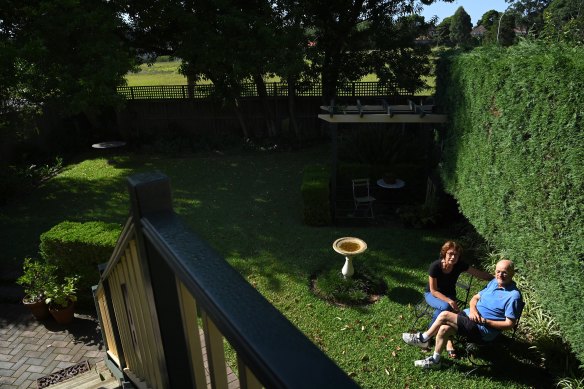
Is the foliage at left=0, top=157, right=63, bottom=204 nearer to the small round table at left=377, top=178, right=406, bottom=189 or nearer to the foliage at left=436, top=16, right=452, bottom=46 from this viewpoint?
the small round table at left=377, top=178, right=406, bottom=189

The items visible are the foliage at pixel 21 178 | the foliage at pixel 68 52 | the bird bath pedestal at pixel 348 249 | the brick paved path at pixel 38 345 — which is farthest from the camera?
the foliage at pixel 21 178

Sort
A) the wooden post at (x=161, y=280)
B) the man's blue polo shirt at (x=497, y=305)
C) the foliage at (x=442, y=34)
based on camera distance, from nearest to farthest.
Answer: the wooden post at (x=161, y=280), the man's blue polo shirt at (x=497, y=305), the foliage at (x=442, y=34)

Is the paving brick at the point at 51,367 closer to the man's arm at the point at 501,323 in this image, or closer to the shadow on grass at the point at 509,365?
the shadow on grass at the point at 509,365

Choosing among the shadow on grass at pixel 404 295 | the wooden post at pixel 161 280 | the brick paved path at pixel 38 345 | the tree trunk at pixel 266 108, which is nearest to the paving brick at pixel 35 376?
the brick paved path at pixel 38 345

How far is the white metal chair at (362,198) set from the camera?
10.0m

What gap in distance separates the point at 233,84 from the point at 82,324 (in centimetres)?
1068

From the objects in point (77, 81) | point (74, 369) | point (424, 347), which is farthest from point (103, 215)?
point (424, 347)

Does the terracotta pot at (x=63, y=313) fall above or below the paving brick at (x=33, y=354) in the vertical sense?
above

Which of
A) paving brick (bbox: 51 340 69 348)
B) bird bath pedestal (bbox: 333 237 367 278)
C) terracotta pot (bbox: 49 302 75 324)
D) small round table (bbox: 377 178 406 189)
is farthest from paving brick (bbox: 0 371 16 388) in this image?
small round table (bbox: 377 178 406 189)

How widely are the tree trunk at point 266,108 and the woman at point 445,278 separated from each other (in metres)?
11.9

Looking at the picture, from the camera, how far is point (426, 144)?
11875 millimetres

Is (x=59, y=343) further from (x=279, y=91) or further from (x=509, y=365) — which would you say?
(x=279, y=91)

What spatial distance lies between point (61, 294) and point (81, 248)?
0.72 meters

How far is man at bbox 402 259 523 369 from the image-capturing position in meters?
4.87
